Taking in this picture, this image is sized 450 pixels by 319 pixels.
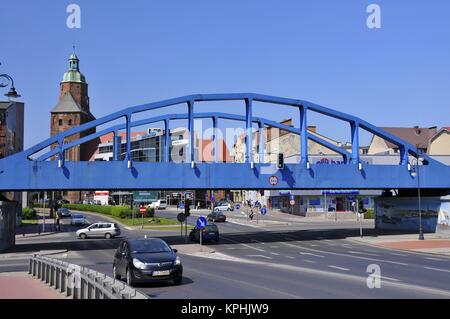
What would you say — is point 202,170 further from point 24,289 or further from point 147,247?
point 24,289

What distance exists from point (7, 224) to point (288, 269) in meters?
22.9

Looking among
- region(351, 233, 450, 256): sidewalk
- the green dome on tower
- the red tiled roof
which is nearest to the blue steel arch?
region(351, 233, 450, 256): sidewalk

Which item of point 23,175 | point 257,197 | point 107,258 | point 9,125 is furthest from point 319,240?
point 257,197

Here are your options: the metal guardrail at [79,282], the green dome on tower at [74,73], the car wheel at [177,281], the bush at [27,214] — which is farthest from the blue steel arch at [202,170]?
the green dome on tower at [74,73]

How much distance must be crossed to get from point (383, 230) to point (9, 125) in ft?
125

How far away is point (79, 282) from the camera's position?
43.9 ft

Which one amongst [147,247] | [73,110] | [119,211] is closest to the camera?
[147,247]

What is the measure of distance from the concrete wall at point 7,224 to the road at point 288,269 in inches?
42.9

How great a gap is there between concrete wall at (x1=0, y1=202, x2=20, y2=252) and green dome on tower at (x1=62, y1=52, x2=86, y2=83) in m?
119

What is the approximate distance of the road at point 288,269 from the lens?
15.9 m

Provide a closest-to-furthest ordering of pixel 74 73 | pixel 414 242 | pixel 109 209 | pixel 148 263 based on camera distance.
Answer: pixel 148 263 → pixel 414 242 → pixel 109 209 → pixel 74 73

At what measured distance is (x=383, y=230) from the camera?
53.8 meters

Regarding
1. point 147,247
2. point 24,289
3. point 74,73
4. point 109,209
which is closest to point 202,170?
point 147,247
